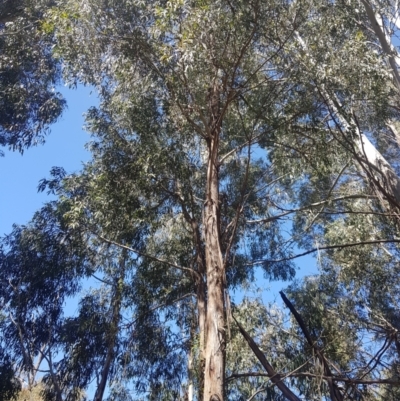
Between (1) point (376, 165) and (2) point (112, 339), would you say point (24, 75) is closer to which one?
(2) point (112, 339)

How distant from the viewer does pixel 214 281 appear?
4488mm

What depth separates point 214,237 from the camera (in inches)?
190

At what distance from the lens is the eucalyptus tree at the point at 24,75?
9164 millimetres

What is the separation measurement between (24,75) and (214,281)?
7.22 metres

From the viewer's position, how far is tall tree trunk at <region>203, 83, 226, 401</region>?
3.85 m

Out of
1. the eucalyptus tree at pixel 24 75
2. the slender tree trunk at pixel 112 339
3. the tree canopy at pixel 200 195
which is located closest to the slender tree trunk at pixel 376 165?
the tree canopy at pixel 200 195

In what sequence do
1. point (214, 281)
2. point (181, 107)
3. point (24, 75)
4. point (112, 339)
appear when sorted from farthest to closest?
point (24, 75)
point (112, 339)
point (181, 107)
point (214, 281)

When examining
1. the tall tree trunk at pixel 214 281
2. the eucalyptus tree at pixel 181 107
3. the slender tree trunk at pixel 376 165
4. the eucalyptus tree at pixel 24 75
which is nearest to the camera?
the tall tree trunk at pixel 214 281

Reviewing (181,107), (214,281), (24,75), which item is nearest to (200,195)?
(181,107)

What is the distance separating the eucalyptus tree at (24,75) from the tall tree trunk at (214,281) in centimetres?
498

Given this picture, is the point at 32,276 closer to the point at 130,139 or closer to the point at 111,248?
the point at 111,248

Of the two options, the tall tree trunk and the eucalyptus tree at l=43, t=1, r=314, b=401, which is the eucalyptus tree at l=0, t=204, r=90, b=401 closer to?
the eucalyptus tree at l=43, t=1, r=314, b=401

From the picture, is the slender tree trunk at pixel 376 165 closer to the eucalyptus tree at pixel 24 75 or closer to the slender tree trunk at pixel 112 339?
the slender tree trunk at pixel 112 339

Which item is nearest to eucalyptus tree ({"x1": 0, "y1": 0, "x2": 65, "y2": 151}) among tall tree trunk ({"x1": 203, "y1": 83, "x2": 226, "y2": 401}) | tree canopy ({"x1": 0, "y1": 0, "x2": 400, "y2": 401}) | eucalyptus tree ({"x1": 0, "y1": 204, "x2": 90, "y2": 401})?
tree canopy ({"x1": 0, "y1": 0, "x2": 400, "y2": 401})
